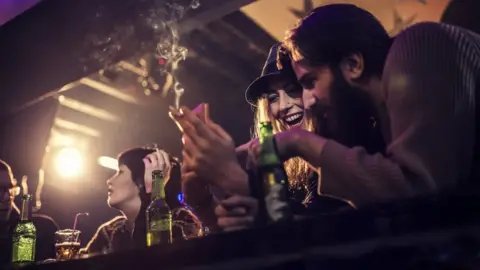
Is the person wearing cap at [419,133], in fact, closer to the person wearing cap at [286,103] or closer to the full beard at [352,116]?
the full beard at [352,116]

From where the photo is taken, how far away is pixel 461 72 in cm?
120

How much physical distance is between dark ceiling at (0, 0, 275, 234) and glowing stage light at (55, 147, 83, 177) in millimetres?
137

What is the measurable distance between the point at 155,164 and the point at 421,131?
271cm

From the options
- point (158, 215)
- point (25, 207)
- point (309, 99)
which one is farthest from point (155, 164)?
point (309, 99)

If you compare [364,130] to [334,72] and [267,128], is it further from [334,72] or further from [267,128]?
[267,128]

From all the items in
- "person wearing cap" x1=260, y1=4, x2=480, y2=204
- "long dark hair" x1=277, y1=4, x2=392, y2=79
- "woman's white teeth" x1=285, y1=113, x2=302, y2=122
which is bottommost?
"person wearing cap" x1=260, y1=4, x2=480, y2=204

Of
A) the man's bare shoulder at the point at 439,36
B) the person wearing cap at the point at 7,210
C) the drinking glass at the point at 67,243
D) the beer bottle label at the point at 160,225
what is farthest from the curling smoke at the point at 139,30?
the man's bare shoulder at the point at 439,36

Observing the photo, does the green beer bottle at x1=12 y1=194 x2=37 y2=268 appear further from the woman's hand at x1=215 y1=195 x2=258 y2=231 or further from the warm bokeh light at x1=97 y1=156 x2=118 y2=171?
the warm bokeh light at x1=97 y1=156 x2=118 y2=171

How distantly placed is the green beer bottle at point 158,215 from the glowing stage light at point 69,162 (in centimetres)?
452

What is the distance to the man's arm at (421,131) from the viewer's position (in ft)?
3.75

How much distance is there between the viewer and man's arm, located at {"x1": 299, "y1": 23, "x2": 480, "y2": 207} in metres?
1.14

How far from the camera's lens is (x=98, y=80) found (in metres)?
4.79

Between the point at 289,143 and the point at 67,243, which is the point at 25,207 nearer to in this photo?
the point at 67,243

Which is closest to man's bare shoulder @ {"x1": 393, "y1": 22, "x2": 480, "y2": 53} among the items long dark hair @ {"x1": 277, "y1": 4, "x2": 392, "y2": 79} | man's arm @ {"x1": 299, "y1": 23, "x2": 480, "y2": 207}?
man's arm @ {"x1": 299, "y1": 23, "x2": 480, "y2": 207}
